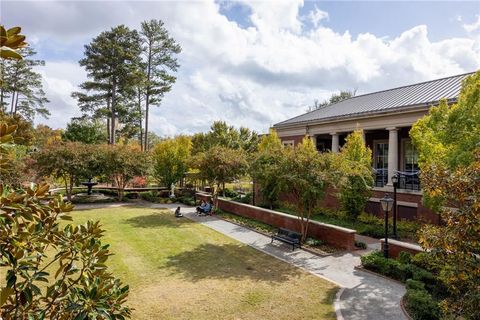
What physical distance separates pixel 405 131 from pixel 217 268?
19.5 metres

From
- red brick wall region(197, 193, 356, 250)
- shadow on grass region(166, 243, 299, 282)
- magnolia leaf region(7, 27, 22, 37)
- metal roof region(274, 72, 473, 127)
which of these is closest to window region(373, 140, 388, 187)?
metal roof region(274, 72, 473, 127)

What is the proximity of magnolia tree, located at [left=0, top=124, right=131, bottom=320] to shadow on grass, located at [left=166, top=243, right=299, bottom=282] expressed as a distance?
833 centimetres

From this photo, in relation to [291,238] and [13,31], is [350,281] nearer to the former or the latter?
[291,238]

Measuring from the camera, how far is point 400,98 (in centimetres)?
2455

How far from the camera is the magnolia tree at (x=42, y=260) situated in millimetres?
2420

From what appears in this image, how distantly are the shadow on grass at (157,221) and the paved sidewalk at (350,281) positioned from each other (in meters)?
4.33

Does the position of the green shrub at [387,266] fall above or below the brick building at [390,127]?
below

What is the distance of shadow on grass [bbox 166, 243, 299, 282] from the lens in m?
11.3

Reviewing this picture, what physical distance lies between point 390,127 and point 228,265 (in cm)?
1673

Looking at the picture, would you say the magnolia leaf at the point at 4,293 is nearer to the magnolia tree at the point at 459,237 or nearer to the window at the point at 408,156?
the magnolia tree at the point at 459,237

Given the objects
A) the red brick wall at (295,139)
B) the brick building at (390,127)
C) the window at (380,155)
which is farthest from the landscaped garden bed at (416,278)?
the red brick wall at (295,139)

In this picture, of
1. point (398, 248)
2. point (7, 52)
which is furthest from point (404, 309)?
point (7, 52)

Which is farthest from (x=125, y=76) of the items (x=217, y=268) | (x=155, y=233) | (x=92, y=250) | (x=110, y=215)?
(x=92, y=250)

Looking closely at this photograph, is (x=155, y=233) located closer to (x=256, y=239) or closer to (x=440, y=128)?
(x=256, y=239)
